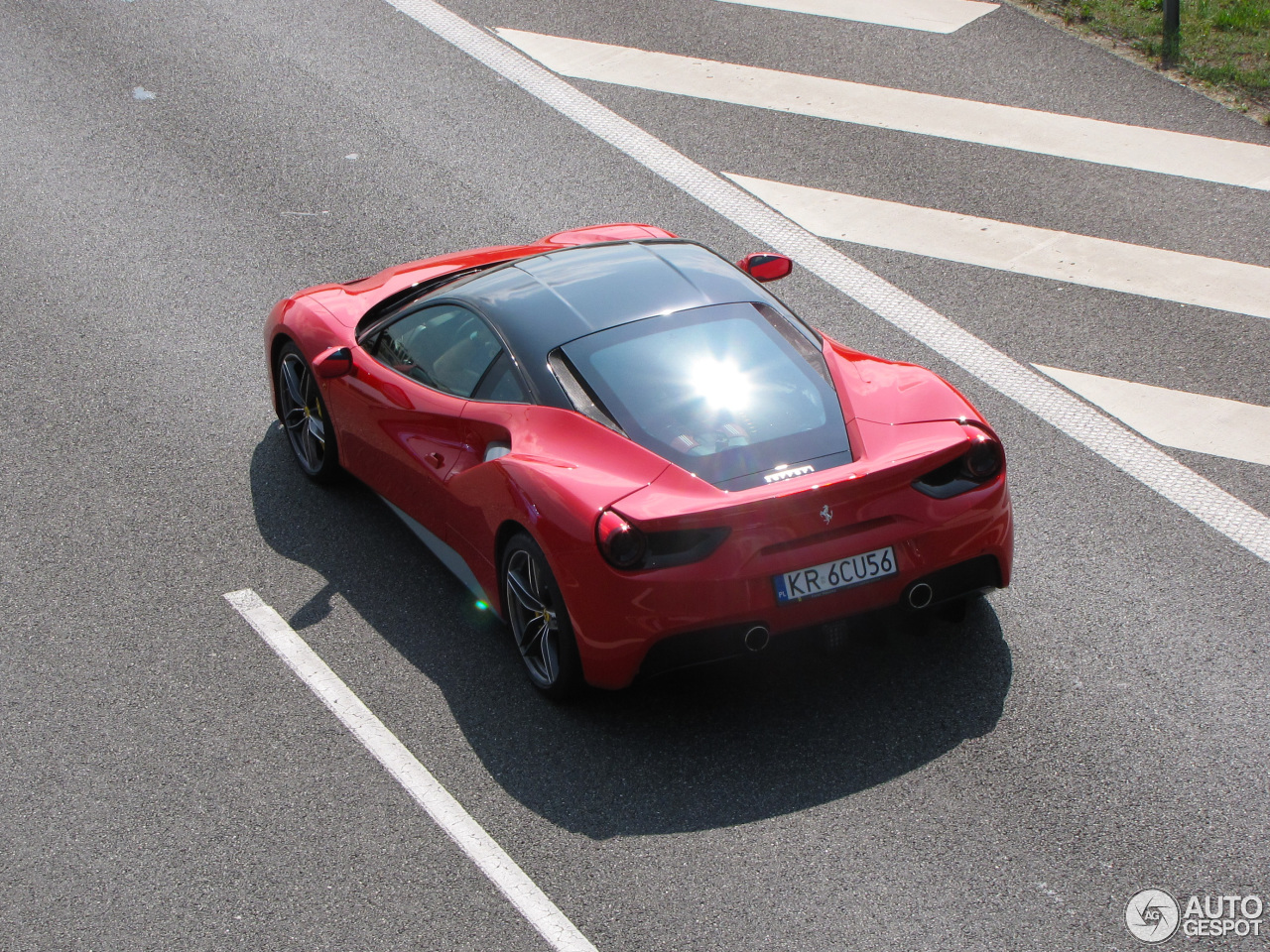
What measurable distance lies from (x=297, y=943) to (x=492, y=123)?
7638 mm

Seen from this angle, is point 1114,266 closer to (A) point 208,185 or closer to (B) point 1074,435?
(B) point 1074,435

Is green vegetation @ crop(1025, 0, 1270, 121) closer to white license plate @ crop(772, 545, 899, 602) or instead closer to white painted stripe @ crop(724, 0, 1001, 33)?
white painted stripe @ crop(724, 0, 1001, 33)

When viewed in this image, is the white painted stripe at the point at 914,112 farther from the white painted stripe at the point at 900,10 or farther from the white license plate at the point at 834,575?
the white license plate at the point at 834,575

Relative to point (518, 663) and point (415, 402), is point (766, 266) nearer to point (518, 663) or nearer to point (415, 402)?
point (415, 402)

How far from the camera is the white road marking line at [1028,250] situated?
27.6ft

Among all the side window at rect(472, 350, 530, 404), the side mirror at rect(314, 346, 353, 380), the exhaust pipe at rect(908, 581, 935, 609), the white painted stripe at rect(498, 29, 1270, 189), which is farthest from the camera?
the white painted stripe at rect(498, 29, 1270, 189)

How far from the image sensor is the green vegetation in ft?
35.3

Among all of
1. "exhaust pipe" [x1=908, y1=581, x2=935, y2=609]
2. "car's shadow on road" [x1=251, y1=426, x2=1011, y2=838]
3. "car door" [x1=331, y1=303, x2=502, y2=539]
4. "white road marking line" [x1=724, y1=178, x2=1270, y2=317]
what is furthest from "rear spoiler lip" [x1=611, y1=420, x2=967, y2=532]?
"white road marking line" [x1=724, y1=178, x2=1270, y2=317]

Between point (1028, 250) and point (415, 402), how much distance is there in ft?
15.2

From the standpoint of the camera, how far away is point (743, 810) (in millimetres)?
4746

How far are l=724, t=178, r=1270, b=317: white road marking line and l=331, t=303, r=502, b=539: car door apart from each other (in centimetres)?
385

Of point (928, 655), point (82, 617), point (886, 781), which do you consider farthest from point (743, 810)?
point (82, 617)

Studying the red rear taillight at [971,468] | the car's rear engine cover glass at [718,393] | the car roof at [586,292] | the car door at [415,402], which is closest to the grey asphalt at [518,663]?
the car door at [415,402]

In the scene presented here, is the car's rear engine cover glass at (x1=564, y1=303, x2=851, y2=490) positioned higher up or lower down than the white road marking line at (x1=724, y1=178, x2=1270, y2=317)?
higher up
